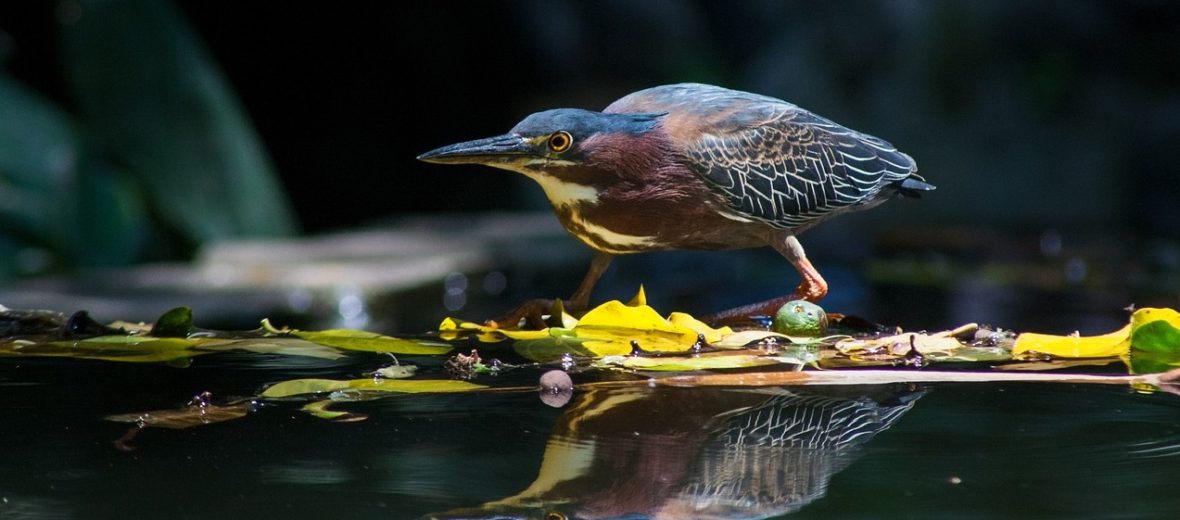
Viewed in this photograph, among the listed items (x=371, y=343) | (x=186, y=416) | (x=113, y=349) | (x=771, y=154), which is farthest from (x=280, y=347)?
(x=771, y=154)

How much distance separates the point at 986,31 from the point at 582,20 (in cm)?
378

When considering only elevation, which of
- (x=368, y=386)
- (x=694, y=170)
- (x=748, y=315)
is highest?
(x=694, y=170)

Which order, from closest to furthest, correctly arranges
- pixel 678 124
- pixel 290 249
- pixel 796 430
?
pixel 796 430 < pixel 678 124 < pixel 290 249

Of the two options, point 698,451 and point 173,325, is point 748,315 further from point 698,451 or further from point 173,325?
point 698,451

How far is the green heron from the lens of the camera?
3.14m

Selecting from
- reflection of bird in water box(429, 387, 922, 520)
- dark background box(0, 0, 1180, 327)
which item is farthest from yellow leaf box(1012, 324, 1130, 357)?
dark background box(0, 0, 1180, 327)

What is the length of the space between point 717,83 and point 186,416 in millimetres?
10354

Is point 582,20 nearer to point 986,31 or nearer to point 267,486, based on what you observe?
point 986,31

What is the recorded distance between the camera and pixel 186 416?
2.20m

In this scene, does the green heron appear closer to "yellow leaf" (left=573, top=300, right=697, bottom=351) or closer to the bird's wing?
A: the bird's wing

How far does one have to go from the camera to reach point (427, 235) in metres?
9.22

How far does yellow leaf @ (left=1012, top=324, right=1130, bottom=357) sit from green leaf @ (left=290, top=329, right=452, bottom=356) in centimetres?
125

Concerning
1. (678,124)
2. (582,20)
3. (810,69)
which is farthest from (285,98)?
(678,124)

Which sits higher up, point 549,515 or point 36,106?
point 36,106
